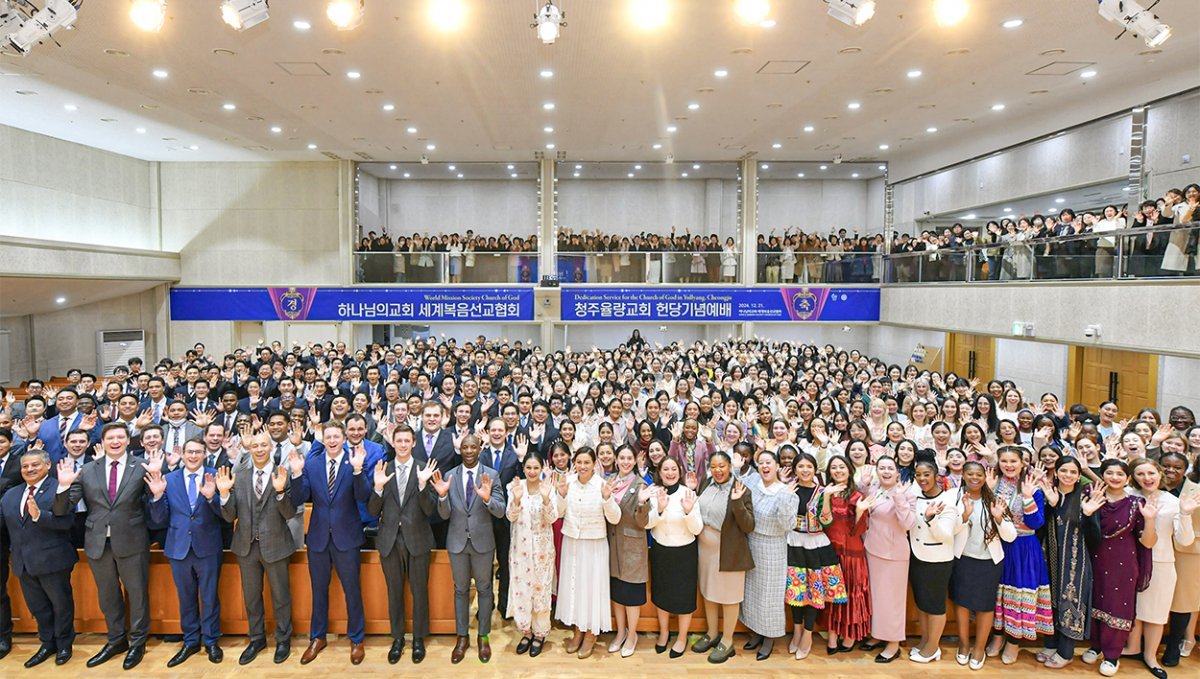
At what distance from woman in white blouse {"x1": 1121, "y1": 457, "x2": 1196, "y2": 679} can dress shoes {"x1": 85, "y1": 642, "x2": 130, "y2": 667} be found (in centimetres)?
681

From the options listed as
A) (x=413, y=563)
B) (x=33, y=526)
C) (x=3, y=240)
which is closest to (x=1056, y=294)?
(x=413, y=563)

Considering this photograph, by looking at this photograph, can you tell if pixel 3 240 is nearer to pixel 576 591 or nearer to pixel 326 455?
pixel 326 455

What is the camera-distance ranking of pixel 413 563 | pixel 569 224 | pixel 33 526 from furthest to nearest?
1. pixel 569 224
2. pixel 413 563
3. pixel 33 526

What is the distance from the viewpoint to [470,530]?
4.58 meters

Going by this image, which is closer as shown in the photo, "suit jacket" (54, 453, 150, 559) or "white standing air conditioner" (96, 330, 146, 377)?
"suit jacket" (54, 453, 150, 559)

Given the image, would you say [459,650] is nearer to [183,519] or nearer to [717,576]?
[717,576]

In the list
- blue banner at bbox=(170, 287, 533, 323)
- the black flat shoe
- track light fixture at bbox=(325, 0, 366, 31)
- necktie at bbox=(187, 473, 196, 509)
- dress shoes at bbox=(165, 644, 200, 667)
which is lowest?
the black flat shoe

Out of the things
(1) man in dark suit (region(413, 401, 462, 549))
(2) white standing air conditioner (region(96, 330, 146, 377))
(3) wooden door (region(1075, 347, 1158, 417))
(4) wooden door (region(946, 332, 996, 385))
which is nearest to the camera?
(1) man in dark suit (region(413, 401, 462, 549))

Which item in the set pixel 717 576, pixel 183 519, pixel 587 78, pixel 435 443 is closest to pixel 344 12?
pixel 435 443

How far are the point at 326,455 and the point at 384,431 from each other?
2264 millimetres

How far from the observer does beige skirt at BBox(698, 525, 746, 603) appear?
4621mm

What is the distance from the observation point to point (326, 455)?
4.68m

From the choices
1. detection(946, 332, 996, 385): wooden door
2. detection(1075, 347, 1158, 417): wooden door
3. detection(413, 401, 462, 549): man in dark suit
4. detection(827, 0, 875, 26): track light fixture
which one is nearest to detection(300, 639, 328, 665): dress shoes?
detection(413, 401, 462, 549): man in dark suit

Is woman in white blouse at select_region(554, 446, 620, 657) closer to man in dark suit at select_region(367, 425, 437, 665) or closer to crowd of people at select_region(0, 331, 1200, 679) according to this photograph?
crowd of people at select_region(0, 331, 1200, 679)
